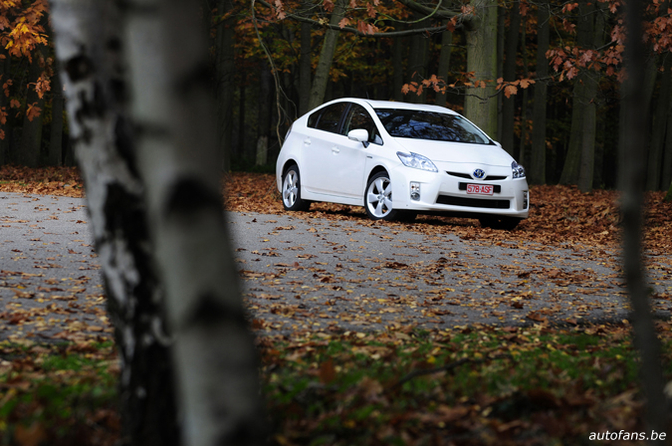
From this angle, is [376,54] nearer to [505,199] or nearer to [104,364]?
[505,199]

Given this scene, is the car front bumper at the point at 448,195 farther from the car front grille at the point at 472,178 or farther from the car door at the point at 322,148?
the car door at the point at 322,148

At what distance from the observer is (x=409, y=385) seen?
3248 mm

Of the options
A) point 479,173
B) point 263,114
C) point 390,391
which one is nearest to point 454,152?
point 479,173

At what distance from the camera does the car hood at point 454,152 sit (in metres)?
11.0

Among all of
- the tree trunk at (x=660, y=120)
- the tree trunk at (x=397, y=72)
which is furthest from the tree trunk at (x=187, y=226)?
the tree trunk at (x=660, y=120)

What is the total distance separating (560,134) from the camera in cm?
3831

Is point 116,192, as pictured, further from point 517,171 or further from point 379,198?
point 517,171

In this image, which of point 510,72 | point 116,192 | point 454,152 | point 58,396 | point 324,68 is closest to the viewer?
point 116,192

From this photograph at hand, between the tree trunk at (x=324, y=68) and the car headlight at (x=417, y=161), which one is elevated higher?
the tree trunk at (x=324, y=68)

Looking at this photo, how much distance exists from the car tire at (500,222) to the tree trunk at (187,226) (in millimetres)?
10135

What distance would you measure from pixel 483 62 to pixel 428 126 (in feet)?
11.2

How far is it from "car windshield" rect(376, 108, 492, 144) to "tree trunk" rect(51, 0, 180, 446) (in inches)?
376

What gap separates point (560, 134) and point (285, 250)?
32658 mm

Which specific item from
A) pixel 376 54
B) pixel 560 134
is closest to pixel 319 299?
pixel 376 54
